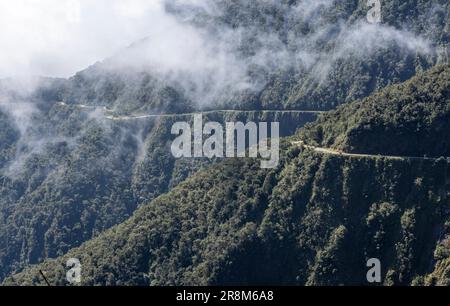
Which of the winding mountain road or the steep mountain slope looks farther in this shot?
the winding mountain road

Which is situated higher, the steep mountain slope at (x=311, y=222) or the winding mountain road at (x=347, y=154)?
the winding mountain road at (x=347, y=154)

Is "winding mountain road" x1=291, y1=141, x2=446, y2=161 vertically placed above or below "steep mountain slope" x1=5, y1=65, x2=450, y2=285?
above

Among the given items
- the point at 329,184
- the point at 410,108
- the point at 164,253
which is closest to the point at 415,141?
the point at 410,108

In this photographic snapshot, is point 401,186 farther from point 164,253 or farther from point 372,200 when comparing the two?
point 164,253

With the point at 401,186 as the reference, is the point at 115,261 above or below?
below

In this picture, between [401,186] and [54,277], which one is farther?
[54,277]

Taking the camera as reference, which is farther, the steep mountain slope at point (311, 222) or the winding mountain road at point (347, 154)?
the winding mountain road at point (347, 154)

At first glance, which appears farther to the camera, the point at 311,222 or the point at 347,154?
the point at 347,154

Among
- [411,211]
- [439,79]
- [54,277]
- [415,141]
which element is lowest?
[54,277]
